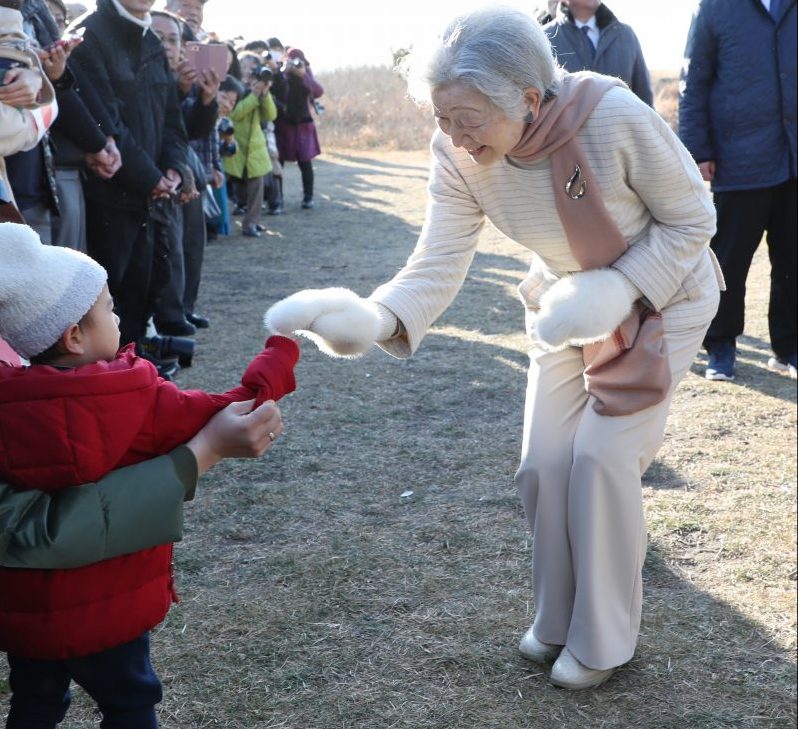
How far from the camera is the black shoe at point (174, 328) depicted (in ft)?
19.7

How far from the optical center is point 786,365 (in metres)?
5.57

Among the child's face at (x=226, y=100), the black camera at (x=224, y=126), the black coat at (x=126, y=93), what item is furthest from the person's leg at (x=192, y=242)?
the black camera at (x=224, y=126)

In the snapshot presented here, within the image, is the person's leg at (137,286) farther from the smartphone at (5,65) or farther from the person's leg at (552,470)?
the person's leg at (552,470)

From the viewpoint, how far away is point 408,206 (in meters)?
13.0

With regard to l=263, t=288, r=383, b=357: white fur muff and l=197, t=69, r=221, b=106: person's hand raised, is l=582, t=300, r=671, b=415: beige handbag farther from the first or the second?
l=197, t=69, r=221, b=106: person's hand raised

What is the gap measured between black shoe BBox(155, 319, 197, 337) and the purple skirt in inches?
257

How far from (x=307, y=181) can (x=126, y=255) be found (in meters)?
8.21

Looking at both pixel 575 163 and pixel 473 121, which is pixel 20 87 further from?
pixel 575 163

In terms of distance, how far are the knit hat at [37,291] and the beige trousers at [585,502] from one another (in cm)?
132

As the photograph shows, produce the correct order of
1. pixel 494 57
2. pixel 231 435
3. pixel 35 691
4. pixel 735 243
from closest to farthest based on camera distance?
pixel 231 435, pixel 35 691, pixel 494 57, pixel 735 243

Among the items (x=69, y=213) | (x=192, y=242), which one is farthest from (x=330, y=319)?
(x=192, y=242)

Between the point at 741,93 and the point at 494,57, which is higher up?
the point at 494,57

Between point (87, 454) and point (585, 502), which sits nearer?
point (87, 454)

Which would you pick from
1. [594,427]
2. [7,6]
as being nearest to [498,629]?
[594,427]
